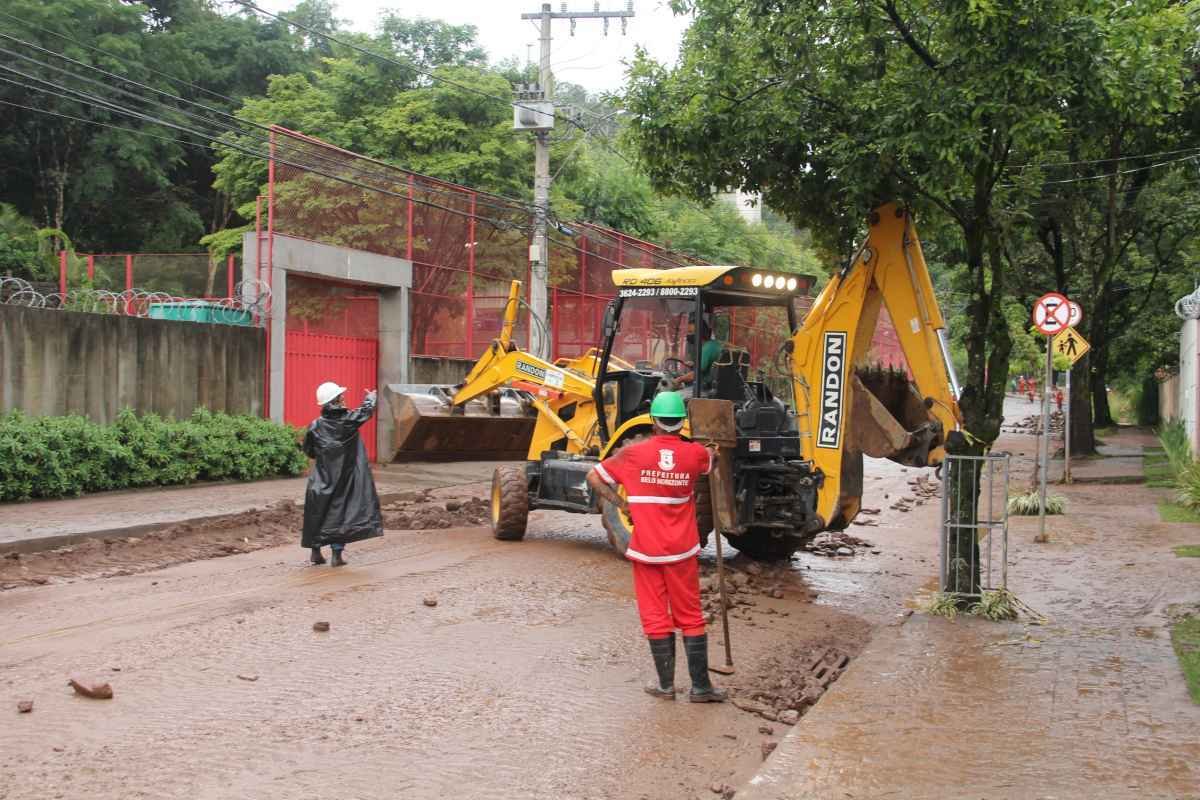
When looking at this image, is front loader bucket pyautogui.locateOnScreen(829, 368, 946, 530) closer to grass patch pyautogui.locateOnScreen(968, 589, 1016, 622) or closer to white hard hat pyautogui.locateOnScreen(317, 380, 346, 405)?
grass patch pyautogui.locateOnScreen(968, 589, 1016, 622)

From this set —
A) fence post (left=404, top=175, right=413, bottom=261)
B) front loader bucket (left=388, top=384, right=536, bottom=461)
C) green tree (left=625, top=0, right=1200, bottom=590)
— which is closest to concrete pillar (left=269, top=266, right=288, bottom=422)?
front loader bucket (left=388, top=384, right=536, bottom=461)

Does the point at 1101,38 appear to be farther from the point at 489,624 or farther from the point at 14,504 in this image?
the point at 14,504

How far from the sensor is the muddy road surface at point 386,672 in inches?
205

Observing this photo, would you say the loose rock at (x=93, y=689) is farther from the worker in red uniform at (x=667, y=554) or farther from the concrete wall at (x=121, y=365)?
the concrete wall at (x=121, y=365)

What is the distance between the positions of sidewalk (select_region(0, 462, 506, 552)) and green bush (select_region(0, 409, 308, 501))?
0.62 ft

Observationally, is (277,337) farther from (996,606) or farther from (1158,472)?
(1158,472)

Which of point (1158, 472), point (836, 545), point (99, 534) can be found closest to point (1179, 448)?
point (1158, 472)

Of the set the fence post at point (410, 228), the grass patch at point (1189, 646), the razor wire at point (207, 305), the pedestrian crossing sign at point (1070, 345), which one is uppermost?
the fence post at point (410, 228)

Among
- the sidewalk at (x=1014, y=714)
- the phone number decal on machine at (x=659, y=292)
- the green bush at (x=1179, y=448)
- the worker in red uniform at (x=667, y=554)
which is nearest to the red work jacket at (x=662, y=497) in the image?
the worker in red uniform at (x=667, y=554)

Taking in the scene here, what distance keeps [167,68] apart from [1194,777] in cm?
3568

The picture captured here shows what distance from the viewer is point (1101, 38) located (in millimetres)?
7805

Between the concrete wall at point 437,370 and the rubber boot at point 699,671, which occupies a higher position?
the concrete wall at point 437,370

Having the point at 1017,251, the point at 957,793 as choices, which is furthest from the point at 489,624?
the point at 1017,251

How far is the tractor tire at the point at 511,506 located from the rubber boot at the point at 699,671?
5944 mm
